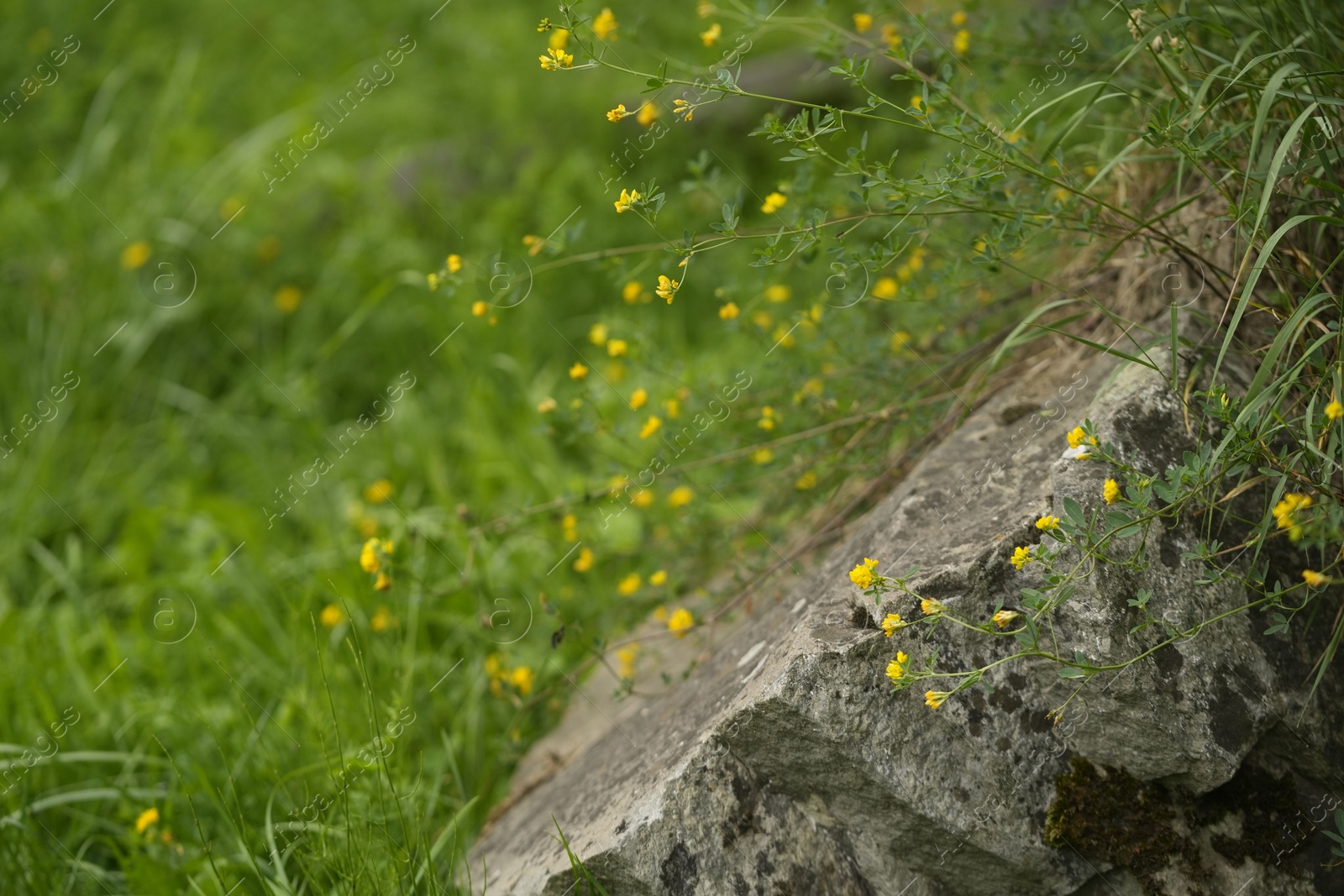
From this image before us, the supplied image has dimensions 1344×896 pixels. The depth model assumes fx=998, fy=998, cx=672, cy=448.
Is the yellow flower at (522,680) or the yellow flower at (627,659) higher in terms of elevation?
the yellow flower at (522,680)

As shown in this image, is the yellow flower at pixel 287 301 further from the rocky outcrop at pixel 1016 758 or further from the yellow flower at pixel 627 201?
the rocky outcrop at pixel 1016 758

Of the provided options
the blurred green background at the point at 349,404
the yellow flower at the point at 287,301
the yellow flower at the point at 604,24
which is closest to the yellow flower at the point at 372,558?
the blurred green background at the point at 349,404

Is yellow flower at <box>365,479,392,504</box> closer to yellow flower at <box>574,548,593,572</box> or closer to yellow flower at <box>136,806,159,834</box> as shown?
yellow flower at <box>574,548,593,572</box>

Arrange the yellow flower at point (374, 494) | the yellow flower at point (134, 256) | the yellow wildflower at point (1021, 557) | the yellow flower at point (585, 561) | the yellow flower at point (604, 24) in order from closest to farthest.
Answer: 1. the yellow wildflower at point (1021, 557)
2. the yellow flower at point (604, 24)
3. the yellow flower at point (585, 561)
4. the yellow flower at point (374, 494)
5. the yellow flower at point (134, 256)

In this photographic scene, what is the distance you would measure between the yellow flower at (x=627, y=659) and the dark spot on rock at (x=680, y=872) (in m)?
0.75

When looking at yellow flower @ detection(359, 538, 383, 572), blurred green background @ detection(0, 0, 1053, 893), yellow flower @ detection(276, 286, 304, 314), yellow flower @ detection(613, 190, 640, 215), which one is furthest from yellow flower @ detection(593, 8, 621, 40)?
yellow flower @ detection(276, 286, 304, 314)

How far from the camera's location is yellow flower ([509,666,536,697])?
8.22 feet

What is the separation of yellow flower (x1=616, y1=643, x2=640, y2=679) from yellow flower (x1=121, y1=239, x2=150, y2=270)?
9.50ft

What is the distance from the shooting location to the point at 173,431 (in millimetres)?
3912

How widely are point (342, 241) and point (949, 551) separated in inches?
135

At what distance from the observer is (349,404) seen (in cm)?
421

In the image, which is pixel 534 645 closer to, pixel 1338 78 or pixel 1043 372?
pixel 1043 372

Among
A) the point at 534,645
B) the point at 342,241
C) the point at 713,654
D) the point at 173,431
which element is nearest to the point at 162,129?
the point at 342,241

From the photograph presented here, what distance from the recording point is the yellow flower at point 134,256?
13.9 feet
